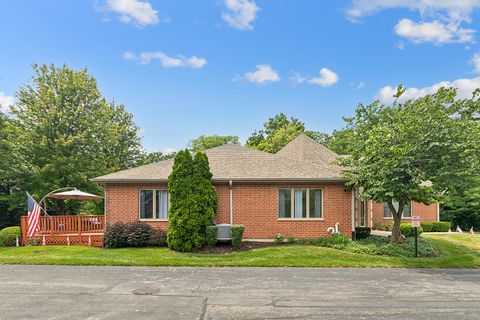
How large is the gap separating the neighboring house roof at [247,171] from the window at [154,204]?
757 mm

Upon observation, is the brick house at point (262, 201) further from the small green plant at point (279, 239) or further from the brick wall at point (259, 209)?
the small green plant at point (279, 239)

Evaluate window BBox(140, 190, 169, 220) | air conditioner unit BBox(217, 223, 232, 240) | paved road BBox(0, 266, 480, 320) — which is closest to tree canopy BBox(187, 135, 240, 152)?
window BBox(140, 190, 169, 220)

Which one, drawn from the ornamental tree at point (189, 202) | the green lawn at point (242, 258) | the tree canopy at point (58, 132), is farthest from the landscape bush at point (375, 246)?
the tree canopy at point (58, 132)

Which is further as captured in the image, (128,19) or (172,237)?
(128,19)

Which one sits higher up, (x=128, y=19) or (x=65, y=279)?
(x=128, y=19)

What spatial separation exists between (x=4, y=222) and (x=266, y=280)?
2413 centimetres

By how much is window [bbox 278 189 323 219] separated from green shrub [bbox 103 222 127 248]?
6.86m

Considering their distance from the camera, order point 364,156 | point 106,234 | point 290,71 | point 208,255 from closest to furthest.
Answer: point 208,255 < point 364,156 < point 106,234 < point 290,71

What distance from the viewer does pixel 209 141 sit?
64.1 meters

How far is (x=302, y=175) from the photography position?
1576cm

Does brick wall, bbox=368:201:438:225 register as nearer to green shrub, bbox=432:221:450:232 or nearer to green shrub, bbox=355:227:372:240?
green shrub, bbox=432:221:450:232

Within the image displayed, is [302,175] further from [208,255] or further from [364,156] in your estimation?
[208,255]

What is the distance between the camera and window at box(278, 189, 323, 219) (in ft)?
52.4

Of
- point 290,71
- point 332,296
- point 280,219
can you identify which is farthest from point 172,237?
point 290,71
